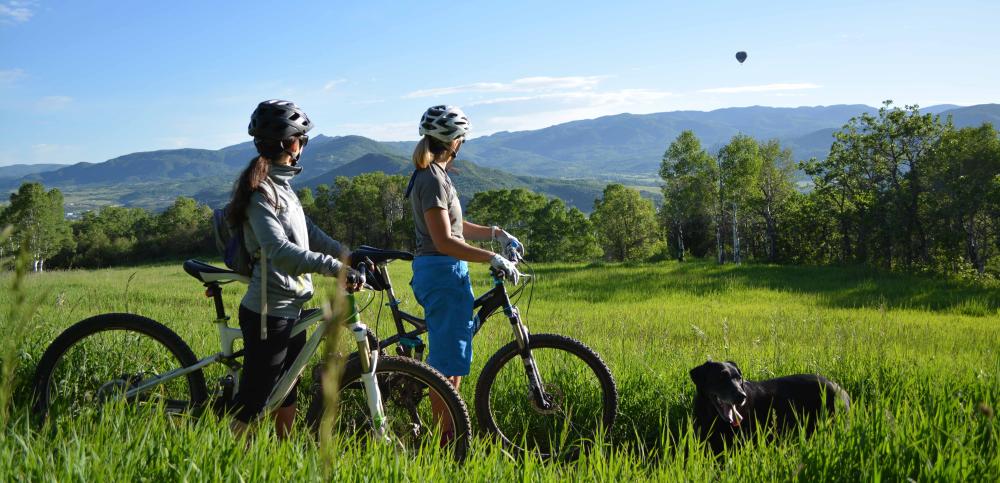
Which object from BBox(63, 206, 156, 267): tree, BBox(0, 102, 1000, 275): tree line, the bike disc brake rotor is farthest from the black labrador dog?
BBox(63, 206, 156, 267): tree

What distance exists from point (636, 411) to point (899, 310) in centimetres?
1224

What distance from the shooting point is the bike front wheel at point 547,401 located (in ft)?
13.9

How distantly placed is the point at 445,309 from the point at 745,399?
209cm

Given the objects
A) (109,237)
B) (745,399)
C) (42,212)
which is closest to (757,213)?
(745,399)

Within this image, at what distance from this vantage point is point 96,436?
274 centimetres

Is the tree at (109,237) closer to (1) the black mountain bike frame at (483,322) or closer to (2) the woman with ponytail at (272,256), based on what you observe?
(1) the black mountain bike frame at (483,322)

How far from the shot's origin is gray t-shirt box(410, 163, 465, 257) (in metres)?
3.94

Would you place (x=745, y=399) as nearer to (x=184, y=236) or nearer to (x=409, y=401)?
(x=409, y=401)

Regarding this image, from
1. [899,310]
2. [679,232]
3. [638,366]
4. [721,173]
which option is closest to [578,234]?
[679,232]

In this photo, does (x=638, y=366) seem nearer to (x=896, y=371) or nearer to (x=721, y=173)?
(x=896, y=371)

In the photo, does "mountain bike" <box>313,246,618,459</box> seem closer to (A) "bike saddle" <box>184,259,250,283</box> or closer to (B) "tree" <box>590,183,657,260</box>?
(A) "bike saddle" <box>184,259,250,283</box>

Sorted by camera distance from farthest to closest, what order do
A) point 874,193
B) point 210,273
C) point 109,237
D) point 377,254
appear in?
point 109,237
point 874,193
point 377,254
point 210,273

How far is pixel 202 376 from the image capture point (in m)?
3.92

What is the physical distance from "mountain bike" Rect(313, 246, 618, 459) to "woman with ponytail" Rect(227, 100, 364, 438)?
43 cm
